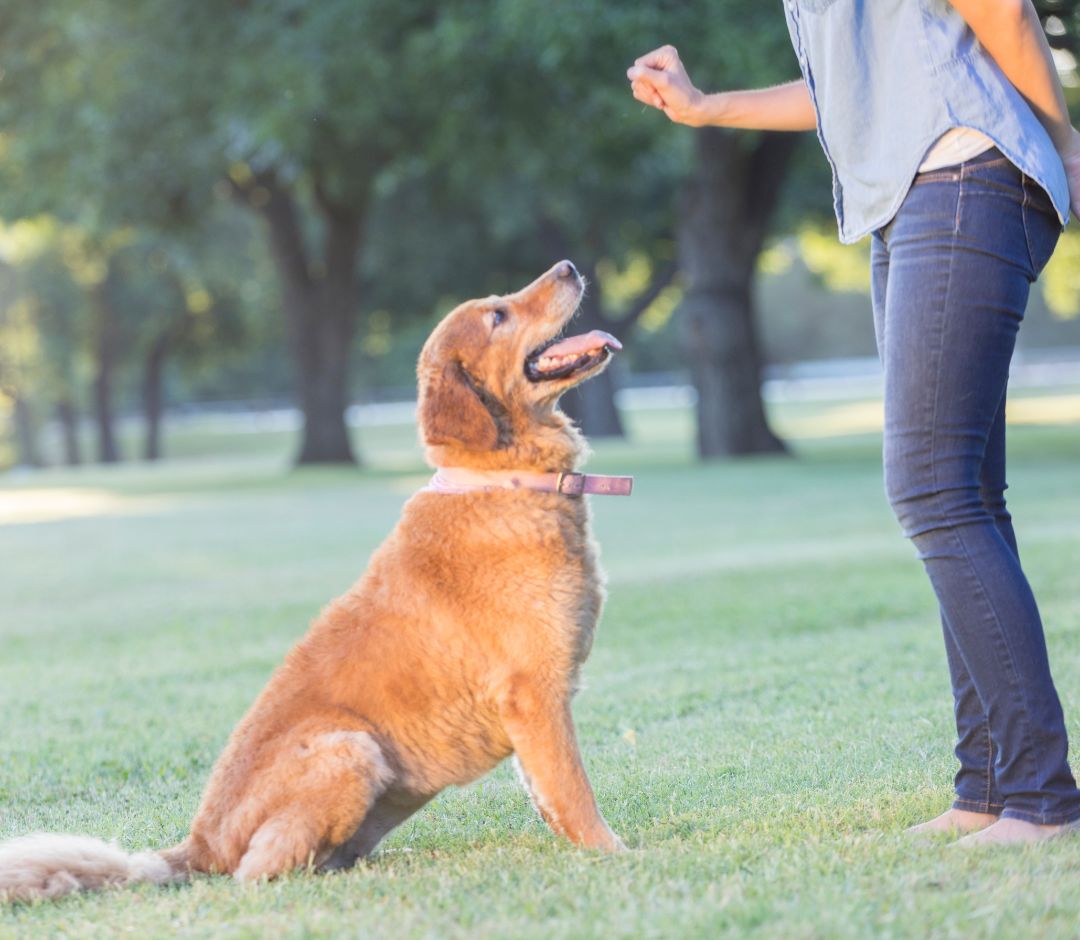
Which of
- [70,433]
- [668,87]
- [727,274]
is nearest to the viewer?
[668,87]

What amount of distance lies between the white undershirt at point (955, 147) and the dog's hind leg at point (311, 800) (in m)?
2.07

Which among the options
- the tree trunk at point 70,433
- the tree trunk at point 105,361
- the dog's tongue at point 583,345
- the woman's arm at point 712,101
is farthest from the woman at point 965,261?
the tree trunk at point 70,433

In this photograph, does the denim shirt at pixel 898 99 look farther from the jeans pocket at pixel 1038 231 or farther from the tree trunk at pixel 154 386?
the tree trunk at pixel 154 386

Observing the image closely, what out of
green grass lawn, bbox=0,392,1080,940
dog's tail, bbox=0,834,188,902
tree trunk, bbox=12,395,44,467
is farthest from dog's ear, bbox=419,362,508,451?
tree trunk, bbox=12,395,44,467

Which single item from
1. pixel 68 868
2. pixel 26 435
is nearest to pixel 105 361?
pixel 26 435

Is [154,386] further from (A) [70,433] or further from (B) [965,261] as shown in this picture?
(B) [965,261]

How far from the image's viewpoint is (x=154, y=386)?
5222 cm

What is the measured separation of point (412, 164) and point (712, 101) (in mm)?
23758

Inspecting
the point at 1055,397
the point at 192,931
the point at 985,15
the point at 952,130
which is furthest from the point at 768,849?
the point at 1055,397

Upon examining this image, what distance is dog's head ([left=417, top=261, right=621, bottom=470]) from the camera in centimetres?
449

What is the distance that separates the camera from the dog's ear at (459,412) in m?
4.46

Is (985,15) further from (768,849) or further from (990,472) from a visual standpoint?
(768,849)

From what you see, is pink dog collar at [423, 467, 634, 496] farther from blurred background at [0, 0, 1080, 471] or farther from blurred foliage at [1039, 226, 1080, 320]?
blurred foliage at [1039, 226, 1080, 320]

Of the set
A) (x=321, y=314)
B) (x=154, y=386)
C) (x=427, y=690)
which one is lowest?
(x=154, y=386)
